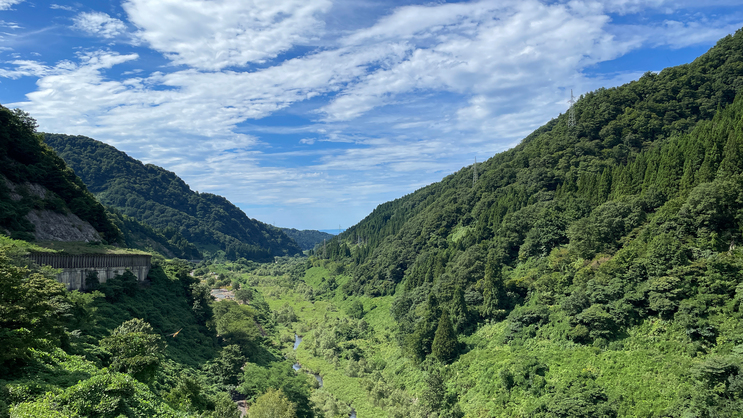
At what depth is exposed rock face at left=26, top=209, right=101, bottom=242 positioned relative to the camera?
5031cm

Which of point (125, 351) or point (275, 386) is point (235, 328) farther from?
point (125, 351)

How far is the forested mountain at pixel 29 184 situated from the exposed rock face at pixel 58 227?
901mm

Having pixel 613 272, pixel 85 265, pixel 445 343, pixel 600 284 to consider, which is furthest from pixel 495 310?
pixel 85 265

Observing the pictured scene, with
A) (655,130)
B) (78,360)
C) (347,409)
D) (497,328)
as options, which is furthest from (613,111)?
(78,360)

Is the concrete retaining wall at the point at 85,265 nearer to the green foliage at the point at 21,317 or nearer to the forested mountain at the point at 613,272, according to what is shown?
the green foliage at the point at 21,317

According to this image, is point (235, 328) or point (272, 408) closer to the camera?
point (272, 408)

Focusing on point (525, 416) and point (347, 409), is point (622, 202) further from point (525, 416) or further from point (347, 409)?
point (347, 409)

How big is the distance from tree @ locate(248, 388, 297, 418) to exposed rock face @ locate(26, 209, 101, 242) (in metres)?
36.2

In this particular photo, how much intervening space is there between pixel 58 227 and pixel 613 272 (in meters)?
75.2

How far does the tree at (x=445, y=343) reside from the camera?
5753cm

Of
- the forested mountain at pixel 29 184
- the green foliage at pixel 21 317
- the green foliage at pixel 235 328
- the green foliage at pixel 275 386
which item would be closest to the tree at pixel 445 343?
the green foliage at pixel 275 386

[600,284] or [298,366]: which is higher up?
[600,284]

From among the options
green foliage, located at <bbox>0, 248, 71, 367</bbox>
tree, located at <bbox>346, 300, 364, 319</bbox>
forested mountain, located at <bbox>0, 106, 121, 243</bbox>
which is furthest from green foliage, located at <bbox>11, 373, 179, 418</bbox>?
tree, located at <bbox>346, 300, 364, 319</bbox>

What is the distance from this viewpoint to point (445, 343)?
189ft
